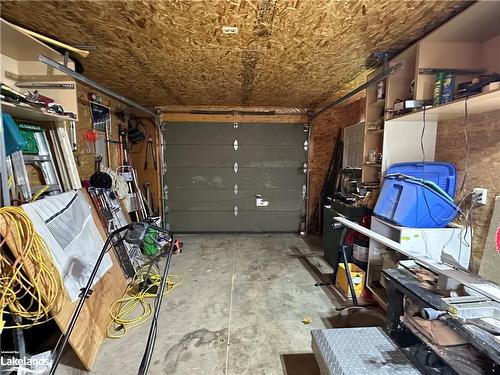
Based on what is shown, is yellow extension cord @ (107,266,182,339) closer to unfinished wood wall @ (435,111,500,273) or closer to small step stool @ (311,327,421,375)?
small step stool @ (311,327,421,375)

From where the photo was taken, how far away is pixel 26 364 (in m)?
1.43

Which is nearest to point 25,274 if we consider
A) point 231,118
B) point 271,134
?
point 231,118

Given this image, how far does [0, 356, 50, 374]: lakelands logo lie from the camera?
1.40 meters

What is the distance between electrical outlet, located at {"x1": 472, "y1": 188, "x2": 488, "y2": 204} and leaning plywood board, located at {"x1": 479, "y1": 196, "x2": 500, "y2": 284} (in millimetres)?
75

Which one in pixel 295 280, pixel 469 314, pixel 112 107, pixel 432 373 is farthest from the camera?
pixel 112 107

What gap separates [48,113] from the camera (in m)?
Result: 1.73

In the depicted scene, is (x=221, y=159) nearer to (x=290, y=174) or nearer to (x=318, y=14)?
(x=290, y=174)

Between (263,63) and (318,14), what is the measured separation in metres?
0.85

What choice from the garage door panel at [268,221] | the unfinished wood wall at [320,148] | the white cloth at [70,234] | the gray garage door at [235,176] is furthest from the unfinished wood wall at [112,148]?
the unfinished wood wall at [320,148]

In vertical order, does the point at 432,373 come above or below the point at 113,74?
below

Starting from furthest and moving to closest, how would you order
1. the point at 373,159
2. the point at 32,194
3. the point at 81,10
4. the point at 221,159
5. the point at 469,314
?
the point at 221,159 → the point at 373,159 → the point at 32,194 → the point at 81,10 → the point at 469,314

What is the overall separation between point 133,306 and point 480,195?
307 centimetres

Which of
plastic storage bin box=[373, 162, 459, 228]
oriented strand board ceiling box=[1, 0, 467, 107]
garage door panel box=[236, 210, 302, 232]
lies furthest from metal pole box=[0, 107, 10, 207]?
garage door panel box=[236, 210, 302, 232]

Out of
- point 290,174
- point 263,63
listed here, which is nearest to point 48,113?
point 263,63
